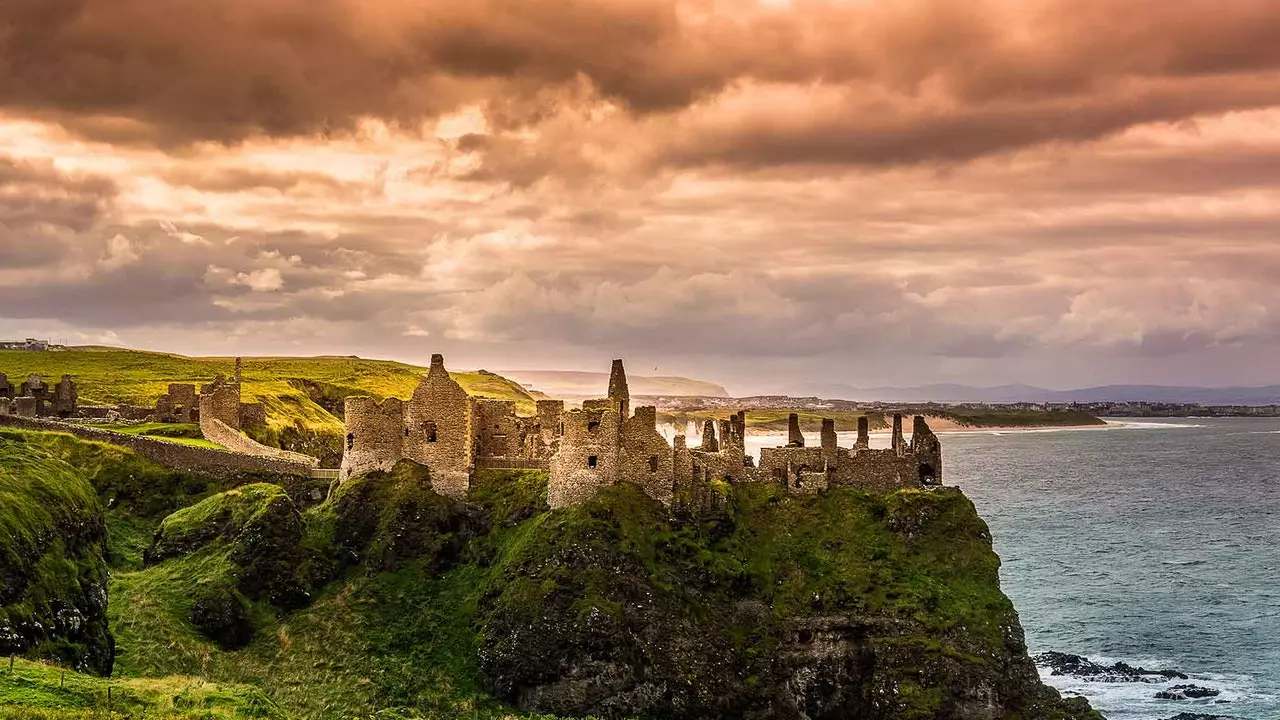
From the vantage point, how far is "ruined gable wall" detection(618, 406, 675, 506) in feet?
221

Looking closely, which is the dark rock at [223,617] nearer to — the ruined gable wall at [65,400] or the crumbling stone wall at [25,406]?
the crumbling stone wall at [25,406]

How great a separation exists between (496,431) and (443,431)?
16.5 feet

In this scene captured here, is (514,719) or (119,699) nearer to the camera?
(119,699)

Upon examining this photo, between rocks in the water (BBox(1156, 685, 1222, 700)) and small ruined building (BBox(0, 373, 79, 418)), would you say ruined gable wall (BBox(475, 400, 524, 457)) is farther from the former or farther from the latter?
rocks in the water (BBox(1156, 685, 1222, 700))

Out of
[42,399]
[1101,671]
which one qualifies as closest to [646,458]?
[1101,671]

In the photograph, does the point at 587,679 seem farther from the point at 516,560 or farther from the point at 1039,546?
the point at 1039,546

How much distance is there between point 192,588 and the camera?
204 ft

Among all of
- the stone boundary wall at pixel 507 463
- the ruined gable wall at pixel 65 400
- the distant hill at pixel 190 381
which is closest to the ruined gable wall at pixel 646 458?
the stone boundary wall at pixel 507 463

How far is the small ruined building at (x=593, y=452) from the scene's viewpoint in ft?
221

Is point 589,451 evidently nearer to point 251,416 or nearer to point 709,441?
point 709,441

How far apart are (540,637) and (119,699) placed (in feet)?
80.8

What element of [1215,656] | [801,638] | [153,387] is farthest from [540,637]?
[153,387]

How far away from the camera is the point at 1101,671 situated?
79625 millimetres

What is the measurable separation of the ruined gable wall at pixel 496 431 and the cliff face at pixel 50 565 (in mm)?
29352
